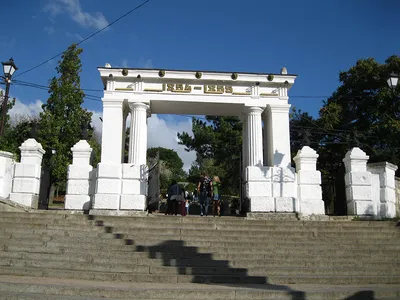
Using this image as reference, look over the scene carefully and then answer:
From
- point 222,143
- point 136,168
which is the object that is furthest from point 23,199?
point 222,143

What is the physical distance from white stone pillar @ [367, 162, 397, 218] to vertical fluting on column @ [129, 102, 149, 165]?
28.1ft

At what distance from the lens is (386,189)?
44.0 ft

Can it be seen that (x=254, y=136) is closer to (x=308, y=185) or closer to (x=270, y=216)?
(x=308, y=185)

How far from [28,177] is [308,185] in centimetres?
995

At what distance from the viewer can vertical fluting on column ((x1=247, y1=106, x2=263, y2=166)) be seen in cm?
1427

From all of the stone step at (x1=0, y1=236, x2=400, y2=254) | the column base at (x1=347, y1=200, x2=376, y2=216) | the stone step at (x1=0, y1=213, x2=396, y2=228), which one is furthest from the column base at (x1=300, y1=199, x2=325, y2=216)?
the stone step at (x1=0, y1=236, x2=400, y2=254)

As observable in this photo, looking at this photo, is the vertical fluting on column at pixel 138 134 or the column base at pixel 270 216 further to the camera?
the vertical fluting on column at pixel 138 134

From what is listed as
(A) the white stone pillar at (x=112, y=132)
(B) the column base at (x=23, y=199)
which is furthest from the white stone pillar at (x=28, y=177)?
(A) the white stone pillar at (x=112, y=132)

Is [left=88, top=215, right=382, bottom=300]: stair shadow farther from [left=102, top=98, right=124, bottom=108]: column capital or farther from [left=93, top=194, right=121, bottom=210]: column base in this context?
[left=102, top=98, right=124, bottom=108]: column capital

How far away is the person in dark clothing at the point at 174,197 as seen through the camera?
45.6 ft

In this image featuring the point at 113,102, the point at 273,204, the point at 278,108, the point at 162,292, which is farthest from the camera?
the point at 278,108

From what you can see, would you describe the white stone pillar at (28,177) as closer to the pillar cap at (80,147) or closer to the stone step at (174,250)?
the pillar cap at (80,147)

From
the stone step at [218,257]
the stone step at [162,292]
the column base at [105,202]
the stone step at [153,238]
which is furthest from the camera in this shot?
the column base at [105,202]

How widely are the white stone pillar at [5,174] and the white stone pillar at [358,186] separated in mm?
12086
